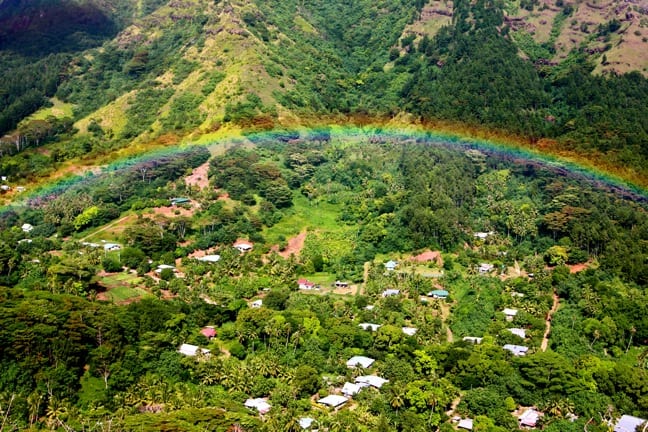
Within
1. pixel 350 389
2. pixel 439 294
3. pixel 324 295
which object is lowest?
pixel 324 295

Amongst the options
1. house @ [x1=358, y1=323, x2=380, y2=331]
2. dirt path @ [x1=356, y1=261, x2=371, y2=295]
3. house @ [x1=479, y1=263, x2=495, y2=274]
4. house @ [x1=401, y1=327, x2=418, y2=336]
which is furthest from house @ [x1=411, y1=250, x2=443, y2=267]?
house @ [x1=358, y1=323, x2=380, y2=331]

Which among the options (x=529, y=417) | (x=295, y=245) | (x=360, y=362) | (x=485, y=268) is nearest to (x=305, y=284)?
(x=295, y=245)

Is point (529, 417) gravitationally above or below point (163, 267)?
above

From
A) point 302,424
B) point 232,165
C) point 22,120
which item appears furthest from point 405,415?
point 22,120

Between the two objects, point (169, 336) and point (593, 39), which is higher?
point (593, 39)

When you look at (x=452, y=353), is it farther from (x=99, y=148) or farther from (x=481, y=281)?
(x=99, y=148)

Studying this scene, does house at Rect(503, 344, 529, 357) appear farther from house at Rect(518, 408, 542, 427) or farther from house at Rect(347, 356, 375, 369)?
house at Rect(347, 356, 375, 369)

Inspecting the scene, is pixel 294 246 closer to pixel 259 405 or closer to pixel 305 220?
pixel 305 220
